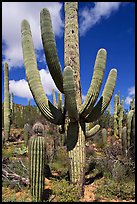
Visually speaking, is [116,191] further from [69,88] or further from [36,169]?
[69,88]

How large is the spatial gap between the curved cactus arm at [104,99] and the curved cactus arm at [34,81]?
73 centimetres

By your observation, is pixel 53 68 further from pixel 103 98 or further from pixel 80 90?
pixel 103 98

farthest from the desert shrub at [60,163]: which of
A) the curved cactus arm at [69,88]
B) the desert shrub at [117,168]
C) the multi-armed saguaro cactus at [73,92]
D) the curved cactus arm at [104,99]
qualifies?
the curved cactus arm at [69,88]

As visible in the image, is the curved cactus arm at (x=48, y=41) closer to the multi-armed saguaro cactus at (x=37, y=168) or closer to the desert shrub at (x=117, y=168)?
the multi-armed saguaro cactus at (x=37, y=168)

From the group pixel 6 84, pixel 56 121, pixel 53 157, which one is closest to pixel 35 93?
pixel 56 121

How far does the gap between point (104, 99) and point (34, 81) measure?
173 centimetres

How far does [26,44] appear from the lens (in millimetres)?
5359

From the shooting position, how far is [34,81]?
5.29 meters

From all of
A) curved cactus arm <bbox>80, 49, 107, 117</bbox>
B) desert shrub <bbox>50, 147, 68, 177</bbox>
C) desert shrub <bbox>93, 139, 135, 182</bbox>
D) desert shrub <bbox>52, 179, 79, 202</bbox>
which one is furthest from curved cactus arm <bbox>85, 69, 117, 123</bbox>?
desert shrub <bbox>50, 147, 68, 177</bbox>

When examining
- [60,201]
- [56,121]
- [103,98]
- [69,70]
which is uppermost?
[69,70]

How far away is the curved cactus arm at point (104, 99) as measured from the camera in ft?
17.8

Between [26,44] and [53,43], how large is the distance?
3.31 ft

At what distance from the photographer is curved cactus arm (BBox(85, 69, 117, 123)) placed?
5422 mm

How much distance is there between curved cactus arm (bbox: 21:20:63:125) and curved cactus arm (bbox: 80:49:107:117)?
0.61m
